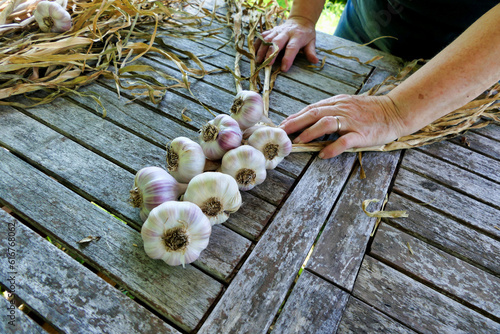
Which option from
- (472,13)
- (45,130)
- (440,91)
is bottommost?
(45,130)

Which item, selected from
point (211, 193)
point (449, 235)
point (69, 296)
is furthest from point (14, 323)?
point (449, 235)

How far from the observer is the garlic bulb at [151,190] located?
29.8 inches

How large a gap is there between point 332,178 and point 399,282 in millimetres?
359

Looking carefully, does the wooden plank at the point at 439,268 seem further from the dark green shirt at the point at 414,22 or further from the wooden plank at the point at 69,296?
the dark green shirt at the point at 414,22

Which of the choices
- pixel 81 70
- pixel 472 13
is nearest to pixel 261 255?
pixel 81 70

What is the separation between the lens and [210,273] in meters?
0.75

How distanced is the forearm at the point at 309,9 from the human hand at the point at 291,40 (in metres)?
0.02

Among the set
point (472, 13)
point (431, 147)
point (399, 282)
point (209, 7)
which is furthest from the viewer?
point (209, 7)

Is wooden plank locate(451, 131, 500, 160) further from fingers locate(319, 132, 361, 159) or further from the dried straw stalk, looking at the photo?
the dried straw stalk

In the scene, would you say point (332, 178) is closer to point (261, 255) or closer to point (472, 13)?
point (261, 255)

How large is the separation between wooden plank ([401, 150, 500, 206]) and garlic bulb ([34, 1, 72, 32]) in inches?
60.7

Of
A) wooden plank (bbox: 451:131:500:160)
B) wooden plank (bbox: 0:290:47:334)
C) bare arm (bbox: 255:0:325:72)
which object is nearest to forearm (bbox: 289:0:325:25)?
bare arm (bbox: 255:0:325:72)

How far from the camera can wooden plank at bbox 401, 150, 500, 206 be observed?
104cm

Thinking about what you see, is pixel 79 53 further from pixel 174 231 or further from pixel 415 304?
pixel 415 304
